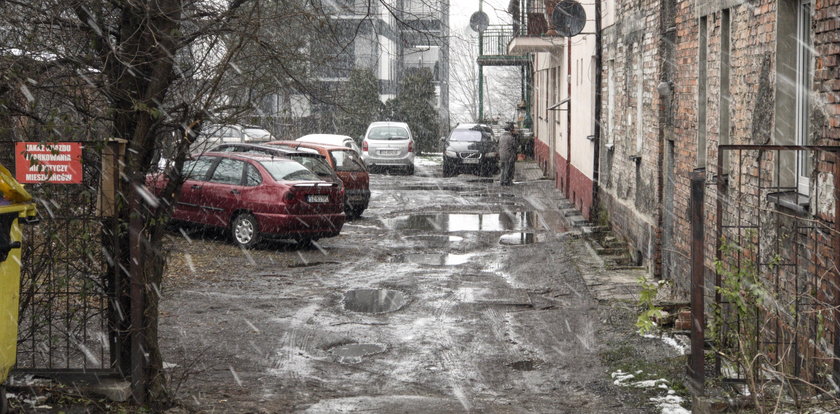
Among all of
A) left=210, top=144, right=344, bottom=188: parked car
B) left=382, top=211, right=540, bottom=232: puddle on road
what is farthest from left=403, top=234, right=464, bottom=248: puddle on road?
left=210, top=144, right=344, bottom=188: parked car

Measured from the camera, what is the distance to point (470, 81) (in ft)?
213

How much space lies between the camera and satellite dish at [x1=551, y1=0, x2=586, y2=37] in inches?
727

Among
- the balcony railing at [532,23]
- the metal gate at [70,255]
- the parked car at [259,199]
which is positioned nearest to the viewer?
the metal gate at [70,255]

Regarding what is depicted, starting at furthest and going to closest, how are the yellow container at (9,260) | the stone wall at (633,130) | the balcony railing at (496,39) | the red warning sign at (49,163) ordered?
1. the balcony railing at (496,39)
2. the stone wall at (633,130)
3. the red warning sign at (49,163)
4. the yellow container at (9,260)

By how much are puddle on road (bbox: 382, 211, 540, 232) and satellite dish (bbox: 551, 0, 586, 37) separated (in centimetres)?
368

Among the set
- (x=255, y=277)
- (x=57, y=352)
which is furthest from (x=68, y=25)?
(x=255, y=277)

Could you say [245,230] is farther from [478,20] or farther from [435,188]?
[478,20]

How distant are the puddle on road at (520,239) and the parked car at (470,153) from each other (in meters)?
13.8

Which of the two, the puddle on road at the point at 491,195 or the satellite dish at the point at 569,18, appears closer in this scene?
the satellite dish at the point at 569,18

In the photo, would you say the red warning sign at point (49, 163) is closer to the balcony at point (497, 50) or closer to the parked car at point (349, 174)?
the parked car at point (349, 174)

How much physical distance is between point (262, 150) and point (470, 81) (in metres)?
48.4

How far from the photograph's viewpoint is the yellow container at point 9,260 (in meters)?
6.37

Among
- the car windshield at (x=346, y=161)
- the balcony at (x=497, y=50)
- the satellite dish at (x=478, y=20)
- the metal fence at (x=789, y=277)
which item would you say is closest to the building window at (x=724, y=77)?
the metal fence at (x=789, y=277)

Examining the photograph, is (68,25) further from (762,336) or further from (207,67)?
(762,336)
